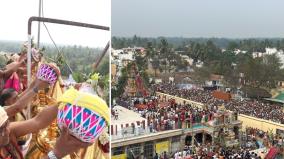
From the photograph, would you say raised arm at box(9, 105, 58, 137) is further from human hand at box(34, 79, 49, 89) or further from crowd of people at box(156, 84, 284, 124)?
crowd of people at box(156, 84, 284, 124)

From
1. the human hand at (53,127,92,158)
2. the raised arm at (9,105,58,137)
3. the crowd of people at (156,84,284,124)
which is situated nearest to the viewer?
the human hand at (53,127,92,158)

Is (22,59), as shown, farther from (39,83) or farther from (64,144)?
(64,144)

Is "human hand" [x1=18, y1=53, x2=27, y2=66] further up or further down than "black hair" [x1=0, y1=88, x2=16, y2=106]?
further up

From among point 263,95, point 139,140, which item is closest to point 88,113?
point 139,140

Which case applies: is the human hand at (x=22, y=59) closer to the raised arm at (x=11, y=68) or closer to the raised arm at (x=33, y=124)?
the raised arm at (x=11, y=68)

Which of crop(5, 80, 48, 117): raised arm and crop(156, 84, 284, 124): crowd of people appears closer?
crop(5, 80, 48, 117): raised arm

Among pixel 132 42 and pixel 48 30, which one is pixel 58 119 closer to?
pixel 48 30

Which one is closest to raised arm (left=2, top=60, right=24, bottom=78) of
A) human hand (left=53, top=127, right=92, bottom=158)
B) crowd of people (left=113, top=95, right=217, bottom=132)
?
human hand (left=53, top=127, right=92, bottom=158)

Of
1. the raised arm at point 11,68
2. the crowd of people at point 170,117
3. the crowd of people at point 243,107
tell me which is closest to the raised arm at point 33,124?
the raised arm at point 11,68
